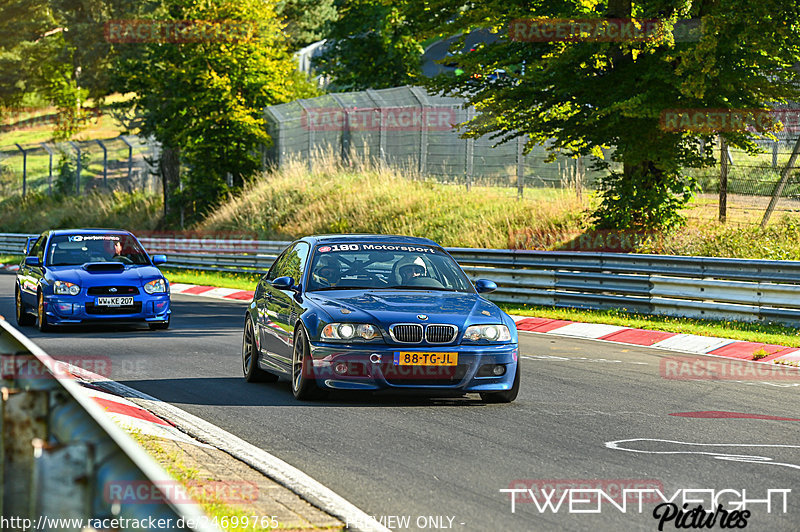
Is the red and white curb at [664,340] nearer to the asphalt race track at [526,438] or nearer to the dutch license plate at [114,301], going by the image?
the asphalt race track at [526,438]

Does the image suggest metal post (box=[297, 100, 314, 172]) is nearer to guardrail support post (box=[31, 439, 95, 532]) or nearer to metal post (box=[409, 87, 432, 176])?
metal post (box=[409, 87, 432, 176])

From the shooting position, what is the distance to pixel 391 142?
113ft

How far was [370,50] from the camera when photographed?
147ft

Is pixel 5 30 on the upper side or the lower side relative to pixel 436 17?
upper

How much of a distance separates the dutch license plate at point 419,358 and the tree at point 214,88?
Result: 31.1m

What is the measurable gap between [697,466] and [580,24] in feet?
Result: 45.1

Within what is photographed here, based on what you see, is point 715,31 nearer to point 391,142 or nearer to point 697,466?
point 697,466

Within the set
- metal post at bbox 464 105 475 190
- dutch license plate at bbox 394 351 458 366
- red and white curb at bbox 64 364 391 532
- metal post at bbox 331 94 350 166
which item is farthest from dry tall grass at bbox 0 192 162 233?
dutch license plate at bbox 394 351 458 366

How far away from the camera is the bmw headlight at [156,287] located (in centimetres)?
1658

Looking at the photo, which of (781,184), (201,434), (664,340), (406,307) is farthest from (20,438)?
(781,184)

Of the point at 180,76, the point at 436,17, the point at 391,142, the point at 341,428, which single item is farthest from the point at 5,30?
the point at 341,428

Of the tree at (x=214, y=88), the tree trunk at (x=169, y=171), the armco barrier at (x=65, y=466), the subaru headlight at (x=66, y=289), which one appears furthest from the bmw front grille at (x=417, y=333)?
the tree trunk at (x=169, y=171)

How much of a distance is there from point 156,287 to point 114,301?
0.67 metres

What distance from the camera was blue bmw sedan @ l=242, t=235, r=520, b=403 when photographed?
→ 9.32 m
